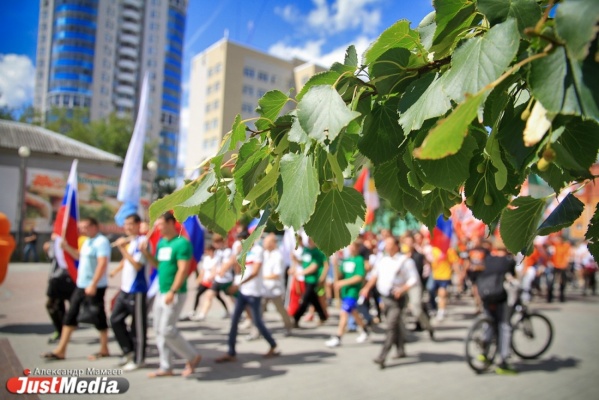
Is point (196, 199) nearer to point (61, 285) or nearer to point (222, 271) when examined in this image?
point (61, 285)

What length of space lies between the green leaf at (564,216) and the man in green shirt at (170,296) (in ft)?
18.1

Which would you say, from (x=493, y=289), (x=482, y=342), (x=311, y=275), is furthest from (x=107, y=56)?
(x=482, y=342)

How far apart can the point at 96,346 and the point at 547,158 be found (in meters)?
8.36

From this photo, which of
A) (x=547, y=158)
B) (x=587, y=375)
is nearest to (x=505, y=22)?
(x=547, y=158)

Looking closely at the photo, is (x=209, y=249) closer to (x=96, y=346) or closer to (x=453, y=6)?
(x=96, y=346)

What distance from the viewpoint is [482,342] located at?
7.04 metres

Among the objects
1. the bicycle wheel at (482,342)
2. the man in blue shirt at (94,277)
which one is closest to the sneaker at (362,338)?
the bicycle wheel at (482,342)

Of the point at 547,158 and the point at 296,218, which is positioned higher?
the point at 547,158

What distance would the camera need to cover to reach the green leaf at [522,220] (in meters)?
1.25

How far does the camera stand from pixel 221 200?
1.32m

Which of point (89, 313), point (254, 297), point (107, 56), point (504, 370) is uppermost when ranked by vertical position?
point (107, 56)
